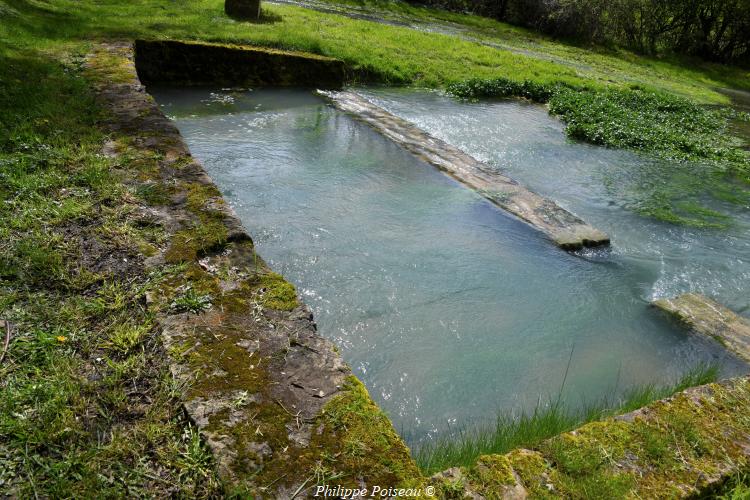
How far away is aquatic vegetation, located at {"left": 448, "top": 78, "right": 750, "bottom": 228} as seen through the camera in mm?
7590

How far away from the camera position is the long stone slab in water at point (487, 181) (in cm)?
576

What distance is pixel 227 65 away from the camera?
9.85m

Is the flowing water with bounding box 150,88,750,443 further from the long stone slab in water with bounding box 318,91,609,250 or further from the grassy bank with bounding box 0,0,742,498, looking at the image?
the grassy bank with bounding box 0,0,742,498

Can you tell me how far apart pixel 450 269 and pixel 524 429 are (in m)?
2.05

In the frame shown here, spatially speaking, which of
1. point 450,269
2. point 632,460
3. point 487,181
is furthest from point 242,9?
point 632,460

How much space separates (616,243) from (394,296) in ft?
10.7

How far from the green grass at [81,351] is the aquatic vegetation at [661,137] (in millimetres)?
6683

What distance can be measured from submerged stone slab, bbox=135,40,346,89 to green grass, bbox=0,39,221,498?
5.81 m

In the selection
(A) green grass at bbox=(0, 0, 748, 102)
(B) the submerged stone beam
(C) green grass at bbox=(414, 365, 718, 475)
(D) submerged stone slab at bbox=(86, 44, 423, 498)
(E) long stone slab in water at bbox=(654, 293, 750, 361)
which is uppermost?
(A) green grass at bbox=(0, 0, 748, 102)

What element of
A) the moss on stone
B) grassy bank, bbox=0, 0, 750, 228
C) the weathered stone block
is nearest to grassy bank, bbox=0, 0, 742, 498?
the moss on stone

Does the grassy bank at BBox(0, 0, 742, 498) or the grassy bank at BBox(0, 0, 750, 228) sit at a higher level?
the grassy bank at BBox(0, 0, 750, 228)

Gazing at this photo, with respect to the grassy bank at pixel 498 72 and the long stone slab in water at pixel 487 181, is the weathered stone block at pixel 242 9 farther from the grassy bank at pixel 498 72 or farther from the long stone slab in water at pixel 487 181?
the long stone slab in water at pixel 487 181

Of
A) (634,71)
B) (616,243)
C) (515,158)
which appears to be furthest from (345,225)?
(634,71)

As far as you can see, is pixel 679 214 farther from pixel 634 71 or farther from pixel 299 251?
pixel 634 71
